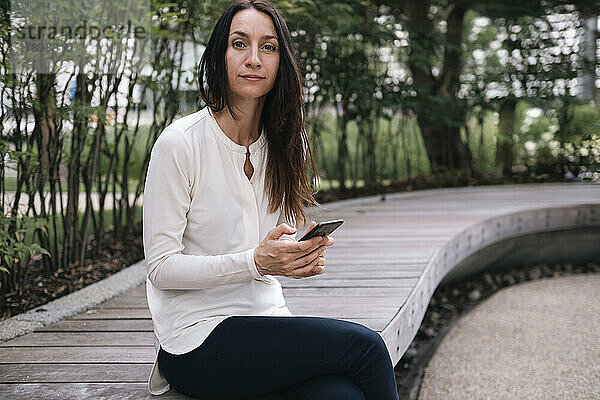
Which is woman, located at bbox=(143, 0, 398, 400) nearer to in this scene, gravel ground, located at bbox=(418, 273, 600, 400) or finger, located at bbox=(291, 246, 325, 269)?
finger, located at bbox=(291, 246, 325, 269)

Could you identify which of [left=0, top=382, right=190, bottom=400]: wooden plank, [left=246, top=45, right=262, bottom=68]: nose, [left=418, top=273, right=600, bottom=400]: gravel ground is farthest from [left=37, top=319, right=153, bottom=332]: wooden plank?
[left=418, top=273, right=600, bottom=400]: gravel ground

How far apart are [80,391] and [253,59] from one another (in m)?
0.86

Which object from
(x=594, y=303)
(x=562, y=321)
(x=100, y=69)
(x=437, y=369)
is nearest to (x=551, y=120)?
(x=594, y=303)

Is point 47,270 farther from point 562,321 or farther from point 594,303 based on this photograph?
point 594,303

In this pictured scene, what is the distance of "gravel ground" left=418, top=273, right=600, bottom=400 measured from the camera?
8.63ft

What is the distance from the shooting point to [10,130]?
2.44m

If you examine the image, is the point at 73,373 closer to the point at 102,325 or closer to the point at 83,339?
the point at 83,339

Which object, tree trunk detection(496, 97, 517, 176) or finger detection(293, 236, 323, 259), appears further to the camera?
tree trunk detection(496, 97, 517, 176)

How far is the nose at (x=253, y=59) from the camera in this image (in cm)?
152

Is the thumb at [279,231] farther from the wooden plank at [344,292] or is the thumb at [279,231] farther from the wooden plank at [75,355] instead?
the wooden plank at [344,292]

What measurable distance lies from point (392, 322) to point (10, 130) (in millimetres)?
1485

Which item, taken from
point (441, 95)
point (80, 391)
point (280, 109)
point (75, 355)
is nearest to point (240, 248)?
point (280, 109)

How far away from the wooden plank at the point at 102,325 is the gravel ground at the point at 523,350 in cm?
109

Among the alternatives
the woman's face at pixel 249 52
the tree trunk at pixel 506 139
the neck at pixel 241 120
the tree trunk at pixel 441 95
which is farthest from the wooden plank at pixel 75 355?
the tree trunk at pixel 506 139
